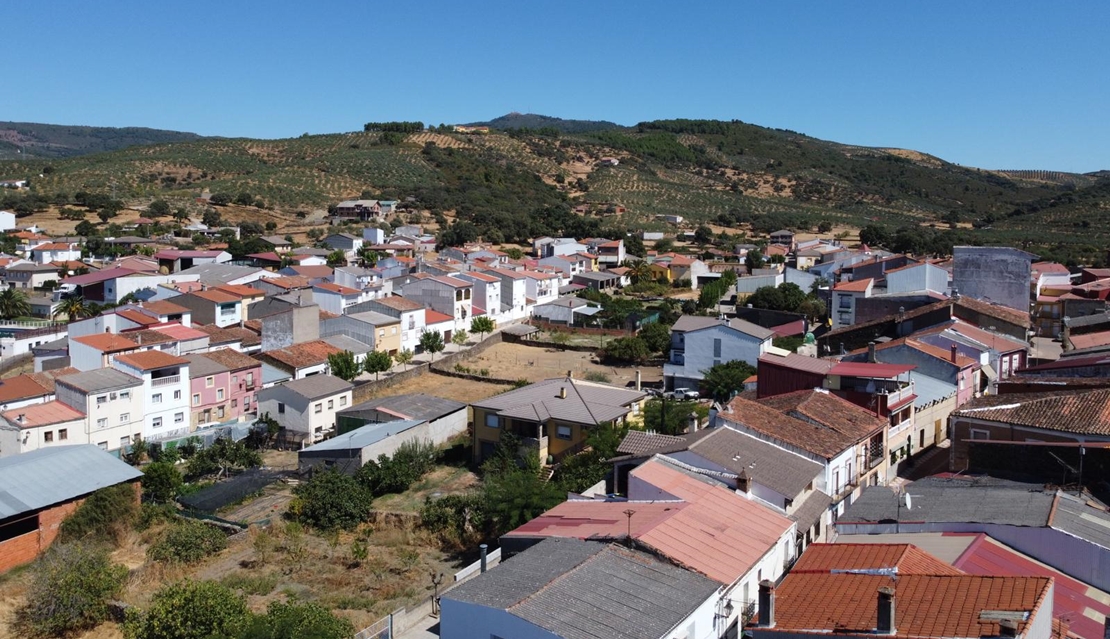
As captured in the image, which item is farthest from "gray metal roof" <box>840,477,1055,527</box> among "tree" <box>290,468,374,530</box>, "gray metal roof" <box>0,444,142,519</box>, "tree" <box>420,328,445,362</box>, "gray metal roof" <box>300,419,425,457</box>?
"tree" <box>420,328,445,362</box>

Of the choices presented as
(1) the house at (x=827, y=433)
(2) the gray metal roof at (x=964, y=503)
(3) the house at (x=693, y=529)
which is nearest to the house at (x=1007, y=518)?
(2) the gray metal roof at (x=964, y=503)

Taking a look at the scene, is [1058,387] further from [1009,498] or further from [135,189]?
[135,189]

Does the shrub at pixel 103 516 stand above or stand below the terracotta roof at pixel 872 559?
below

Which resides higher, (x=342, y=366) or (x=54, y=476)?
(x=342, y=366)

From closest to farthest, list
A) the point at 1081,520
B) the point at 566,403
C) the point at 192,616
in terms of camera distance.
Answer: the point at 192,616, the point at 1081,520, the point at 566,403

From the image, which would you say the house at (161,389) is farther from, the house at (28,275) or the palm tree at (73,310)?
the house at (28,275)

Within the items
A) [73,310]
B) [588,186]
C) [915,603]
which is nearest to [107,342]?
[73,310]

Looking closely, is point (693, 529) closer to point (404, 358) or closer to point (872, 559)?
point (872, 559)

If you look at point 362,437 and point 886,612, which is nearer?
point 886,612
